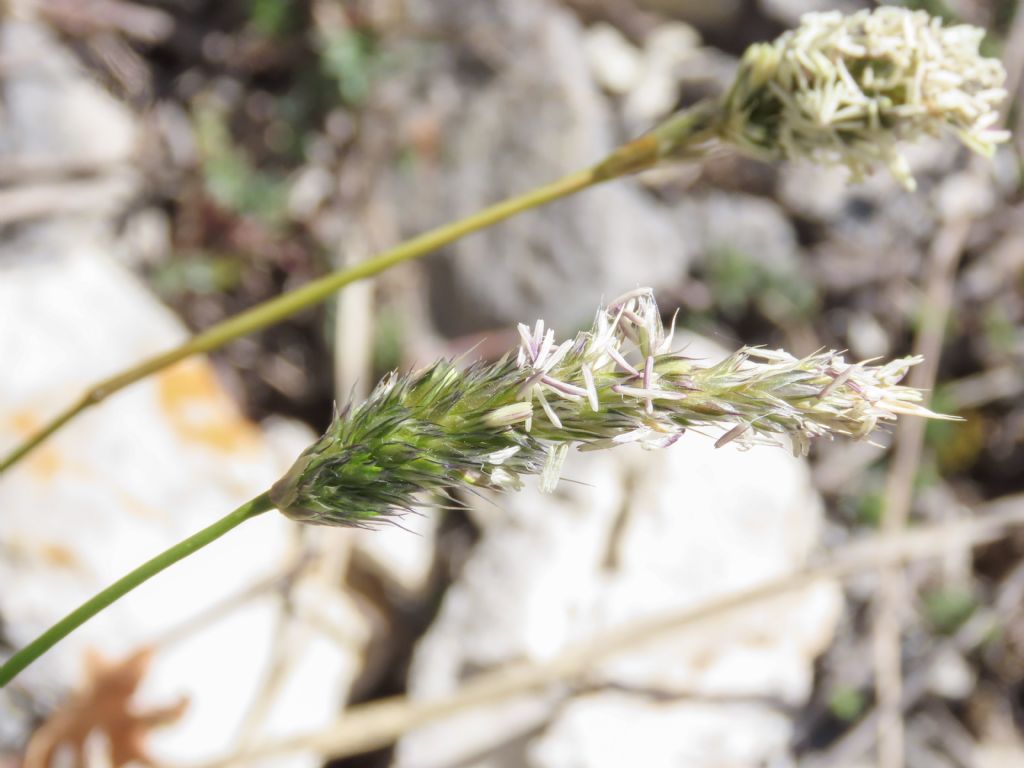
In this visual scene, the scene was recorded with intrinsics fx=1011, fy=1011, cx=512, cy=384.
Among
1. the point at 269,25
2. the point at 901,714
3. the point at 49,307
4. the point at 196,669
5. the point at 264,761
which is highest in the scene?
the point at 269,25

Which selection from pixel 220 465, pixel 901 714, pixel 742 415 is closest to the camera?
pixel 742 415

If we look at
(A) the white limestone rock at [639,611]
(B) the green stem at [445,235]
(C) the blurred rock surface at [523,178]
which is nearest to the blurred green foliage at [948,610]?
(A) the white limestone rock at [639,611]

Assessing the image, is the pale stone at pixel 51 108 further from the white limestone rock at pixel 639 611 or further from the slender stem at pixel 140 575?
the slender stem at pixel 140 575

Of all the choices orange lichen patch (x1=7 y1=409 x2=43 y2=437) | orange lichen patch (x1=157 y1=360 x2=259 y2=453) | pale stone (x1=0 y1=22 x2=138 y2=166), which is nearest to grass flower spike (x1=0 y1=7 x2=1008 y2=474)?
orange lichen patch (x1=7 y1=409 x2=43 y2=437)

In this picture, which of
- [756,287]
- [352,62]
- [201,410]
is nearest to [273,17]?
[352,62]

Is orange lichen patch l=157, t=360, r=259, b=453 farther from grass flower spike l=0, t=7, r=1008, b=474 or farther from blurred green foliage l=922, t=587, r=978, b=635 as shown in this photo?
blurred green foliage l=922, t=587, r=978, b=635

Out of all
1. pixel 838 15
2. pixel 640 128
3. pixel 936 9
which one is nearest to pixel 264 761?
pixel 838 15

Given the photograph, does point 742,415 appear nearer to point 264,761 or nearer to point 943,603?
point 264,761
